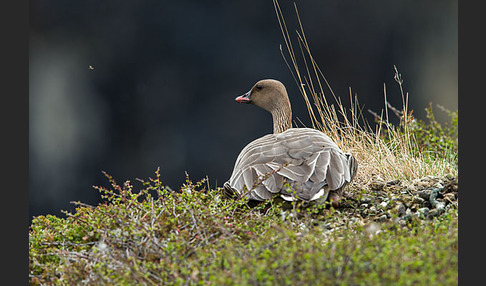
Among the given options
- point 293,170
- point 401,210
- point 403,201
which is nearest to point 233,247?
point 293,170

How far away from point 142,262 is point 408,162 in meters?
4.04

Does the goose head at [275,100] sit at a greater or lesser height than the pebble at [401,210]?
greater

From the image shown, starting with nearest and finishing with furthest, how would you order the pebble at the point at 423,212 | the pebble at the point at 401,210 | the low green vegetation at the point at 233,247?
the low green vegetation at the point at 233,247 < the pebble at the point at 423,212 < the pebble at the point at 401,210

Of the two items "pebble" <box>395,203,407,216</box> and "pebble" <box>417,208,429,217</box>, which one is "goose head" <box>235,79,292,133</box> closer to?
"pebble" <box>395,203,407,216</box>

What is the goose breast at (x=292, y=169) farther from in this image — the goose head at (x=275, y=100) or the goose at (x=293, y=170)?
the goose head at (x=275, y=100)

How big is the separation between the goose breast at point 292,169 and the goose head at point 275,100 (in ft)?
4.02

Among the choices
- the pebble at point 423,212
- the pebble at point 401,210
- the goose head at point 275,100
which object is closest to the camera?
the pebble at point 423,212

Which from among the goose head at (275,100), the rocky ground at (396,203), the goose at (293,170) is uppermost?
the goose head at (275,100)

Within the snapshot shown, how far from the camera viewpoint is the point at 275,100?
700 cm

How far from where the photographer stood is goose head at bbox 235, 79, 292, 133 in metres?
6.98

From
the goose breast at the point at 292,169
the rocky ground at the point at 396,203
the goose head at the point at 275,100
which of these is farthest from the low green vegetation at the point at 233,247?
the goose head at the point at 275,100

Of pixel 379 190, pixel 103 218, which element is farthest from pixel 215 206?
pixel 379 190

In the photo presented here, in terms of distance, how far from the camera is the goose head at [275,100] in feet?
22.9

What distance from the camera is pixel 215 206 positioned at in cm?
525
